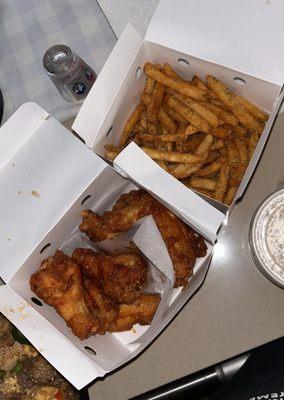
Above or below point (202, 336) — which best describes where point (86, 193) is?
above

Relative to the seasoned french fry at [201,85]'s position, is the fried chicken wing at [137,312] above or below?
below

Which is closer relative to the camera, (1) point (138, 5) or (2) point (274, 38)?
(2) point (274, 38)

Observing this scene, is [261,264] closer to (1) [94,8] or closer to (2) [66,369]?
(2) [66,369]

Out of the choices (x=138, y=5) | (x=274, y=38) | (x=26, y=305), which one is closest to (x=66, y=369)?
(x=26, y=305)

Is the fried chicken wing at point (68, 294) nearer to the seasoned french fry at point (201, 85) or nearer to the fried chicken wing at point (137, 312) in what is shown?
the fried chicken wing at point (137, 312)

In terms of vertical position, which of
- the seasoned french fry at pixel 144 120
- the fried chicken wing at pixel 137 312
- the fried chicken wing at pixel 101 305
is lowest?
the fried chicken wing at pixel 137 312

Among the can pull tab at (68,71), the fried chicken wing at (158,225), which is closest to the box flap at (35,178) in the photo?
the fried chicken wing at (158,225)

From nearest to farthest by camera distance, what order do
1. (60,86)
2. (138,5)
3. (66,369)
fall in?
(66,369) < (60,86) < (138,5)

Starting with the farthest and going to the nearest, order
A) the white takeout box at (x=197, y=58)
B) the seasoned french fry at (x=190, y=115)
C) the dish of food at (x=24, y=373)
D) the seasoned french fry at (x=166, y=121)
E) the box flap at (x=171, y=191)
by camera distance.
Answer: the dish of food at (x=24, y=373), the seasoned french fry at (x=166, y=121), the seasoned french fry at (x=190, y=115), the white takeout box at (x=197, y=58), the box flap at (x=171, y=191)
